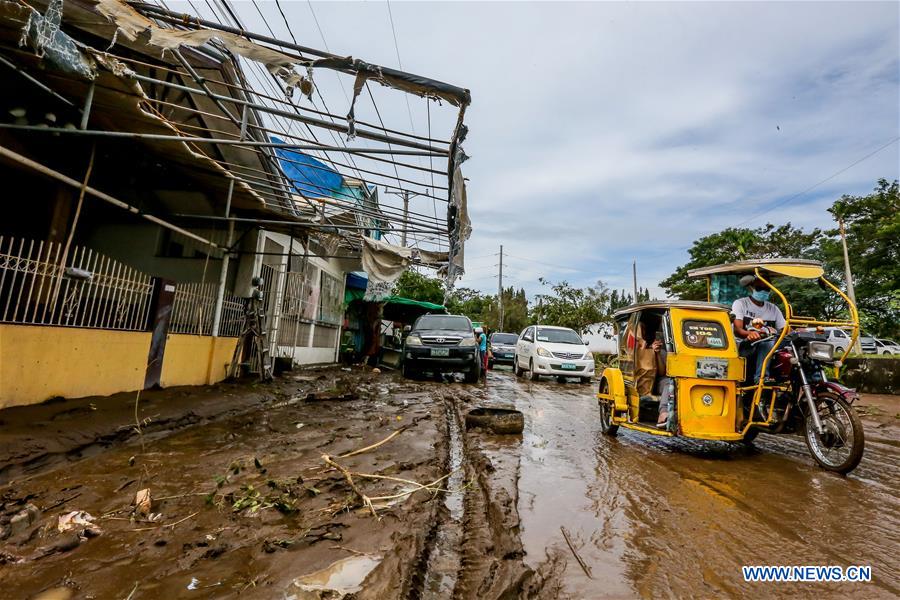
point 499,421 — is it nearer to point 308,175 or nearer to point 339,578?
point 339,578

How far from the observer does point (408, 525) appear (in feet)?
8.55

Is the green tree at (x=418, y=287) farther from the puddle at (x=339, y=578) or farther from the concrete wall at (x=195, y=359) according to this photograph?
the puddle at (x=339, y=578)

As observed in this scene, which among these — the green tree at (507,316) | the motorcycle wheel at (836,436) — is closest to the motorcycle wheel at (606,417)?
the motorcycle wheel at (836,436)

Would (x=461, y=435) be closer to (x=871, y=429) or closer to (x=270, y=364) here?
(x=270, y=364)

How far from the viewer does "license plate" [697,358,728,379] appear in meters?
4.53

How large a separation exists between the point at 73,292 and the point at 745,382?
753 centimetres

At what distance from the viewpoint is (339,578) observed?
6.68ft

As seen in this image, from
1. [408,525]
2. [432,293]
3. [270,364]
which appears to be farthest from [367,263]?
[432,293]

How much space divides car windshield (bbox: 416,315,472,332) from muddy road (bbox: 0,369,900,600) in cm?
648

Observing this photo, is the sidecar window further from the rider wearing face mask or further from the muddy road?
the muddy road

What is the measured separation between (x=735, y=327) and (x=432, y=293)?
2234cm

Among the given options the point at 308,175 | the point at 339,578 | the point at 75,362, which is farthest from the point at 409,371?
the point at 339,578

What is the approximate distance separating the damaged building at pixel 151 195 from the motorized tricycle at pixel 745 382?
10.8 ft

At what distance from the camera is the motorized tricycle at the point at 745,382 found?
161 inches
